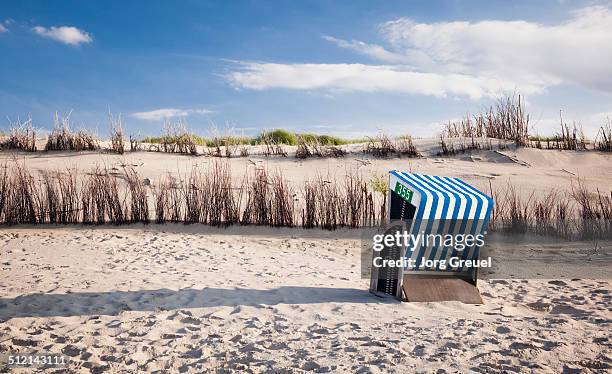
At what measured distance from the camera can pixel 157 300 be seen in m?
3.79

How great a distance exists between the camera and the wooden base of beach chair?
12.7 feet

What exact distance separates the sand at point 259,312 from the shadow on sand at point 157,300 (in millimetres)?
12

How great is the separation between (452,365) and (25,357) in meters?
2.22

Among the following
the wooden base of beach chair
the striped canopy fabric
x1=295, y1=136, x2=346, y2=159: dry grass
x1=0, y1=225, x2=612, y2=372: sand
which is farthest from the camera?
x1=295, y1=136, x2=346, y2=159: dry grass

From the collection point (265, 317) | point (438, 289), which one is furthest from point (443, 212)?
point (265, 317)

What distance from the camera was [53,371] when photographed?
2754 mm

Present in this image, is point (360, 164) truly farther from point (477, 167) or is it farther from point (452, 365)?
point (452, 365)

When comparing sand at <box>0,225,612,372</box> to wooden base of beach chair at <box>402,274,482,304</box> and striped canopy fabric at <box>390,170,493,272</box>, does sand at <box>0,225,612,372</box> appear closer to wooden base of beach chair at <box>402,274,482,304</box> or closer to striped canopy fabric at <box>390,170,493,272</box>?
wooden base of beach chair at <box>402,274,482,304</box>

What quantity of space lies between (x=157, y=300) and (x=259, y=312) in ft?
2.54

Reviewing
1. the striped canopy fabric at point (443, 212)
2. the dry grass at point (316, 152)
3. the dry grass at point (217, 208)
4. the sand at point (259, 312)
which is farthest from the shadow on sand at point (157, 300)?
the dry grass at point (316, 152)

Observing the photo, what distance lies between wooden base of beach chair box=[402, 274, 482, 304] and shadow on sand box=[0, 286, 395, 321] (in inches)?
8.3

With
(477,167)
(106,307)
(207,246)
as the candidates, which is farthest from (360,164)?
(106,307)

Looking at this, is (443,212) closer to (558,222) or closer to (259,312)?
(259,312)

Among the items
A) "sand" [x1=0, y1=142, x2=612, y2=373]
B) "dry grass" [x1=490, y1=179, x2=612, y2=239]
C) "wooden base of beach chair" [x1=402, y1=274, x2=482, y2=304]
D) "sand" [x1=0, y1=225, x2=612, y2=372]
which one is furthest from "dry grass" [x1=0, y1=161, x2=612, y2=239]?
"wooden base of beach chair" [x1=402, y1=274, x2=482, y2=304]
